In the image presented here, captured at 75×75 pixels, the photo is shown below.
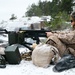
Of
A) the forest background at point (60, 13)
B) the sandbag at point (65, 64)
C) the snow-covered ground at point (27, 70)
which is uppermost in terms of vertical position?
the sandbag at point (65, 64)

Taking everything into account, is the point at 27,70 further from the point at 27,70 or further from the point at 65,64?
the point at 65,64

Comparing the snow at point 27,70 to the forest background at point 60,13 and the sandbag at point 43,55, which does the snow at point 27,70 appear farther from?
the forest background at point 60,13

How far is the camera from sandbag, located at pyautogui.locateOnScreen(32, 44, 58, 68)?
3.87 metres

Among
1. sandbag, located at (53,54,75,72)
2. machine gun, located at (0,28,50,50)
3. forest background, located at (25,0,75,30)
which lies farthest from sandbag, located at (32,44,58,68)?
forest background, located at (25,0,75,30)

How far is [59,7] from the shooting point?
30.7 m

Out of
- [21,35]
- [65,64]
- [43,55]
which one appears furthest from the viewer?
[21,35]

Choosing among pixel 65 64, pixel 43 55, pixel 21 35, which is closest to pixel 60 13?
pixel 21 35

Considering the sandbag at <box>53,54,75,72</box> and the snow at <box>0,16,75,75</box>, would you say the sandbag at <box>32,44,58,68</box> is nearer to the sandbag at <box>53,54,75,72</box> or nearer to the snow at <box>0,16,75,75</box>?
the snow at <box>0,16,75,75</box>

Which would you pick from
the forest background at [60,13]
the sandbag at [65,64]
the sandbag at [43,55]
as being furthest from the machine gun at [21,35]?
the forest background at [60,13]

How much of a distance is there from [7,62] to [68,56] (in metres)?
1.01

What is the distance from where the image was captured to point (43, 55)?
3.89 m

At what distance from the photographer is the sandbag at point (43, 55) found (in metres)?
3.87

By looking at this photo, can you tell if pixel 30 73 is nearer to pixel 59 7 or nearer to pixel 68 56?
pixel 68 56

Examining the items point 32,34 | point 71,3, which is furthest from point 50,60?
point 71,3
